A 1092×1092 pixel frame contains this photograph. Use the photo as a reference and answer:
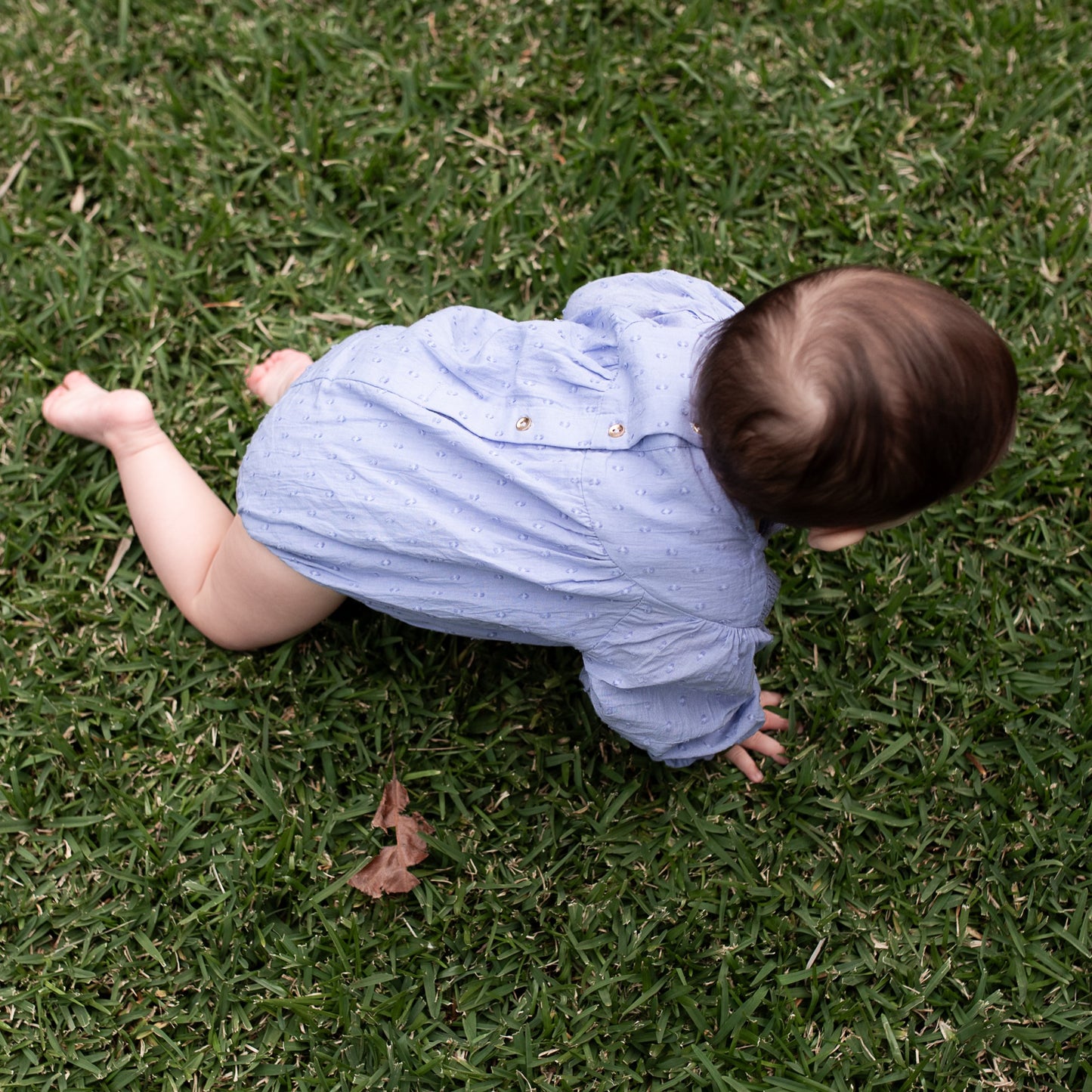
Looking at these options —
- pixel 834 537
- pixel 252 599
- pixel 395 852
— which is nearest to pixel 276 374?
pixel 252 599

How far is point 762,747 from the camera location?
2.31 meters

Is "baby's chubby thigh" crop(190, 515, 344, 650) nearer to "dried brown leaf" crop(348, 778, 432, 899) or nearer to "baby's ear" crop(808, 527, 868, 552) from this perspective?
"dried brown leaf" crop(348, 778, 432, 899)

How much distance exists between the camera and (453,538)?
188 cm

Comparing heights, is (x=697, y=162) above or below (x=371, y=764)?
above

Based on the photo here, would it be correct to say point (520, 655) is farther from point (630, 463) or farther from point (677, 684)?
point (630, 463)

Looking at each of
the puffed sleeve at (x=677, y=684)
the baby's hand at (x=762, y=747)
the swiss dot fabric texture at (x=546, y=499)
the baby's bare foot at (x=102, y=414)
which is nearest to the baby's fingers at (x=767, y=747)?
the baby's hand at (x=762, y=747)

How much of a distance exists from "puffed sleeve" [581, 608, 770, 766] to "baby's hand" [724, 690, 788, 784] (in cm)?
14

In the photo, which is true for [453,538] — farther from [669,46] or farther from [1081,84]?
[1081,84]

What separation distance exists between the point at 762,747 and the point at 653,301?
969 mm

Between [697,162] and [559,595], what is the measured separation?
1.39 meters

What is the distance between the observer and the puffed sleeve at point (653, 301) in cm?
199

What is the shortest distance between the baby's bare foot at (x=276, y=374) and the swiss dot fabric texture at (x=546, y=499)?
455 millimetres

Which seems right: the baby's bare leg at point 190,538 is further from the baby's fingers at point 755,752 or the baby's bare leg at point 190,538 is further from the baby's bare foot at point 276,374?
the baby's fingers at point 755,752

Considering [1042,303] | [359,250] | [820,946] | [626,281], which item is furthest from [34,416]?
[1042,303]
